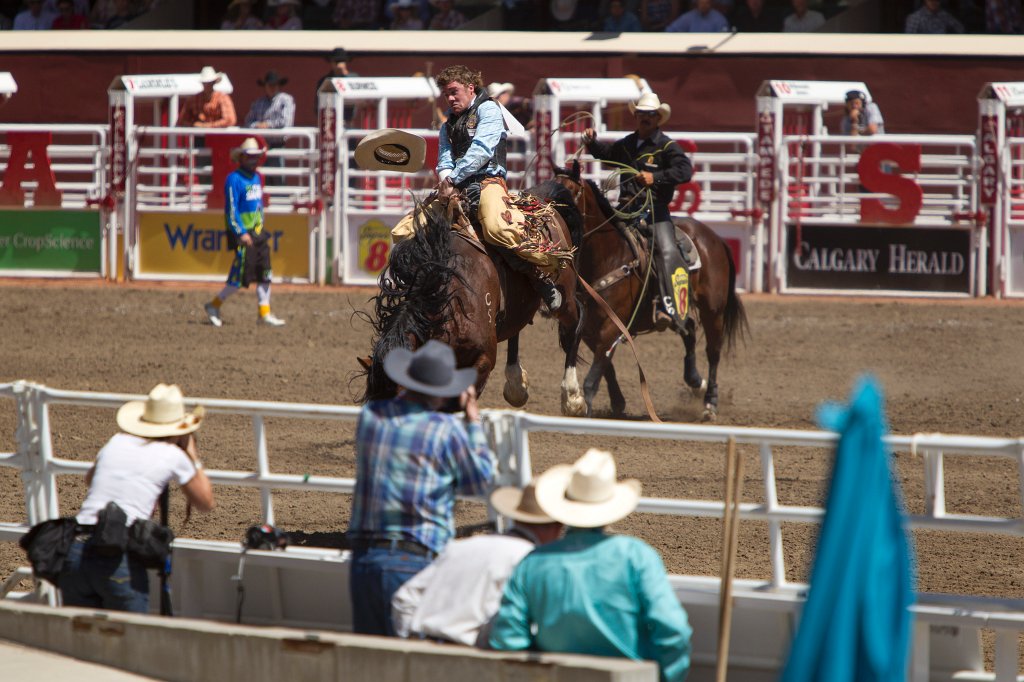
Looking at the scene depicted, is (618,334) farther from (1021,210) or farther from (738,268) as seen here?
(1021,210)

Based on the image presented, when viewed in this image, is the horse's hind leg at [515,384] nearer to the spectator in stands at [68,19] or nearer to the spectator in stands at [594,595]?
the spectator in stands at [594,595]

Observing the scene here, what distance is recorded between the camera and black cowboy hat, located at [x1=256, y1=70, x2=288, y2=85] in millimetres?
19547

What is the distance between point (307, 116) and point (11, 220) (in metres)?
4.97

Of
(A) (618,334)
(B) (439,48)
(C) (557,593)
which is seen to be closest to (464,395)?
(C) (557,593)

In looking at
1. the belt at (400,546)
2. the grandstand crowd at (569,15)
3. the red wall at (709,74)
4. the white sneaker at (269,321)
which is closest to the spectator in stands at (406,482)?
the belt at (400,546)

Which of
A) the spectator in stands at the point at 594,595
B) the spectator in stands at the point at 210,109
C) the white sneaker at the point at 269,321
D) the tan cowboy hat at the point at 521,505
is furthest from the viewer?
the spectator in stands at the point at 210,109

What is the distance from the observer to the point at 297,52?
21297 mm

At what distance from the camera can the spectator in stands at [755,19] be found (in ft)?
71.1

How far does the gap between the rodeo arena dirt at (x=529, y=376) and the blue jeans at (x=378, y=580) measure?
20cm

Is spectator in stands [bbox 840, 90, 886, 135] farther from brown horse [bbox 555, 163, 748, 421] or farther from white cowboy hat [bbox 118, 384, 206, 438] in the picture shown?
white cowboy hat [bbox 118, 384, 206, 438]

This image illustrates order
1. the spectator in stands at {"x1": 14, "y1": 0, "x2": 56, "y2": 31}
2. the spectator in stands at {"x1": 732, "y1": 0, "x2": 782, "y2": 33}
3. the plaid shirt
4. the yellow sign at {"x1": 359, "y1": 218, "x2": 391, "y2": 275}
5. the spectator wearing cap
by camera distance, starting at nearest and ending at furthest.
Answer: the plaid shirt
the yellow sign at {"x1": 359, "y1": 218, "x2": 391, "y2": 275}
the spectator in stands at {"x1": 732, "y1": 0, "x2": 782, "y2": 33}
the spectator wearing cap
the spectator in stands at {"x1": 14, "y1": 0, "x2": 56, "y2": 31}

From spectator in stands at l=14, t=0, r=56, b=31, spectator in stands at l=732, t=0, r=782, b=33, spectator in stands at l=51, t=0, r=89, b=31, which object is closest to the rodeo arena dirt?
spectator in stands at l=732, t=0, r=782, b=33

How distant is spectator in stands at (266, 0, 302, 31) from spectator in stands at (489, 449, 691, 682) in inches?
793

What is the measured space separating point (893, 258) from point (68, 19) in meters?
15.1
